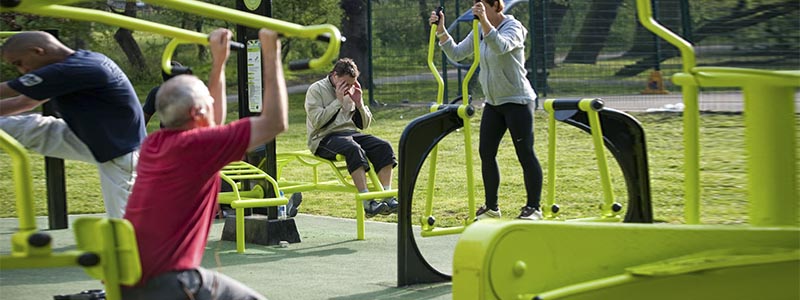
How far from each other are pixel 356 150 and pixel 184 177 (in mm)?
5035

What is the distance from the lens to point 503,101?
7488 mm

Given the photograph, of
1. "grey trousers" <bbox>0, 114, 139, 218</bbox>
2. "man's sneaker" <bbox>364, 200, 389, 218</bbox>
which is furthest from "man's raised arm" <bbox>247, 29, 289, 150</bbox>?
"man's sneaker" <bbox>364, 200, 389, 218</bbox>

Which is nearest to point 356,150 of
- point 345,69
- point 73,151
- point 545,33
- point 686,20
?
point 345,69

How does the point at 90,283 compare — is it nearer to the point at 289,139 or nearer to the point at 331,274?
the point at 331,274

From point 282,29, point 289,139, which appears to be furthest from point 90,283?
point 289,139

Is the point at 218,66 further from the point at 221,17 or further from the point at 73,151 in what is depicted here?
the point at 73,151

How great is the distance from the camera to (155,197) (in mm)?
3725

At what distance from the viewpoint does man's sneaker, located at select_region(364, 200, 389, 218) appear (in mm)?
8593

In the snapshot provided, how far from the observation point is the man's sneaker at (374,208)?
8.59 meters

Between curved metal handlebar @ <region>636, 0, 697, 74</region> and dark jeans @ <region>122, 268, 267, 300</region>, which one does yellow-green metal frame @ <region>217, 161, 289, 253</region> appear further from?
dark jeans @ <region>122, 268, 267, 300</region>

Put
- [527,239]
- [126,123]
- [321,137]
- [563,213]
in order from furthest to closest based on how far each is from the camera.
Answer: [563,213]
[321,137]
[126,123]
[527,239]

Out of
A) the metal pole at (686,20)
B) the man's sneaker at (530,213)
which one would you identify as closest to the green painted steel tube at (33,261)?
the man's sneaker at (530,213)

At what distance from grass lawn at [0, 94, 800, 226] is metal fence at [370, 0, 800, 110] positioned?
0.79 metres

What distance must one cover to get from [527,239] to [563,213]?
5613 mm
